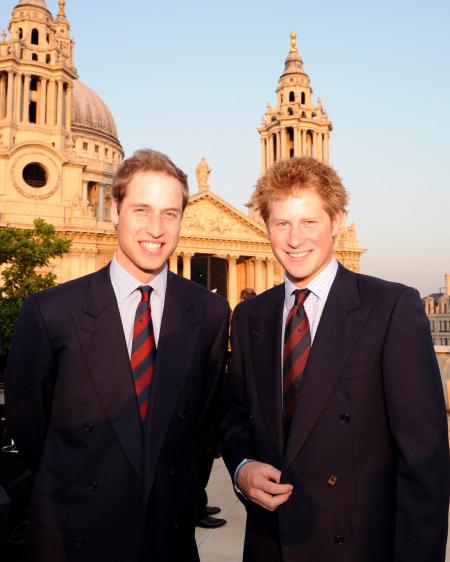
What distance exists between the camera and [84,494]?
3119mm

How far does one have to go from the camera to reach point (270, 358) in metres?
3.40

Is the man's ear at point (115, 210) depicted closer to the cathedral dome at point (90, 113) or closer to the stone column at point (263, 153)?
the stone column at point (263, 153)

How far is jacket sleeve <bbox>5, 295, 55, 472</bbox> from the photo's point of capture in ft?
10.8

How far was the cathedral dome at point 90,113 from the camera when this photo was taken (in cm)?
7975

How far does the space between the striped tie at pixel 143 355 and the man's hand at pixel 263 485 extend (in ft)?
2.30

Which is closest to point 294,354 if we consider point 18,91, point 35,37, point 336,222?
point 336,222

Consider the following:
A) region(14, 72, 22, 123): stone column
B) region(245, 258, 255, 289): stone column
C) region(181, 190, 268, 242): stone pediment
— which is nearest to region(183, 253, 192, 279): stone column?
region(181, 190, 268, 242): stone pediment

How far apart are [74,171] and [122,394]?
47562 millimetres

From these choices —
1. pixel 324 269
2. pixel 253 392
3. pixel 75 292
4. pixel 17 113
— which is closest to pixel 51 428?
pixel 75 292

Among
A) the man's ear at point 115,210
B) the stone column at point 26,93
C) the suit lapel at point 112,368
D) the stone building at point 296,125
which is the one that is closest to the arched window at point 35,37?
the stone column at point 26,93

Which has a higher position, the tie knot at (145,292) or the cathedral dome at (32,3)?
the cathedral dome at (32,3)

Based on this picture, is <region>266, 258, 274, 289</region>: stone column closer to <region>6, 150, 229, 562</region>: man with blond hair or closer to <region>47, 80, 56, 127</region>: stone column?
<region>47, 80, 56, 127</region>: stone column

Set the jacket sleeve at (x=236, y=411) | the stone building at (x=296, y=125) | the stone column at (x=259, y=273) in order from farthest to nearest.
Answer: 1. the stone building at (x=296, y=125)
2. the stone column at (x=259, y=273)
3. the jacket sleeve at (x=236, y=411)

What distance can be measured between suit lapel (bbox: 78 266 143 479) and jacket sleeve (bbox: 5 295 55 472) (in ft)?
0.85
